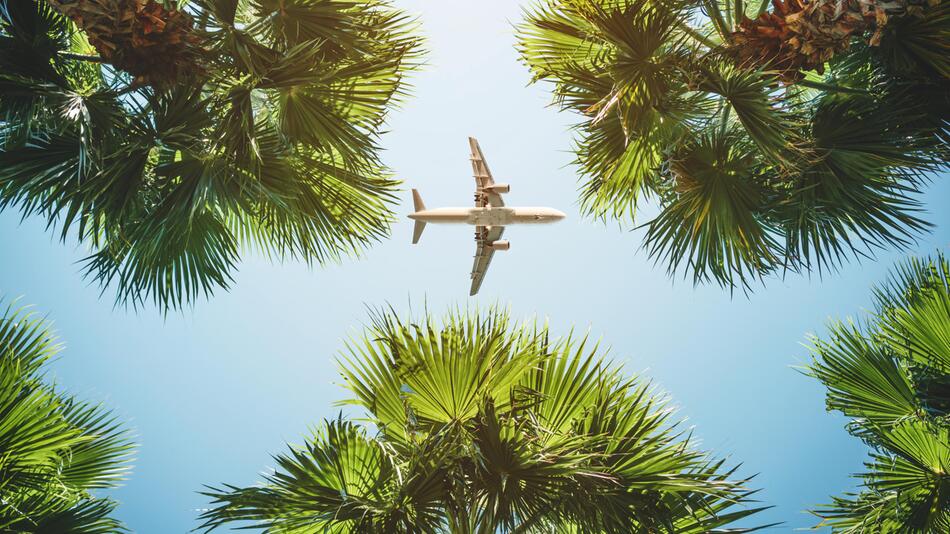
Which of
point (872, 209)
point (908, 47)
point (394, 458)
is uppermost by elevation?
point (908, 47)

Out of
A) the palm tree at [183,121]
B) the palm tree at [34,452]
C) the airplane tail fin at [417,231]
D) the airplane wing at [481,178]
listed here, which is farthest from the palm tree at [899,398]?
the airplane tail fin at [417,231]

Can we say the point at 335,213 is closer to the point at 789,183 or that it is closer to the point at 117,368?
the point at 789,183

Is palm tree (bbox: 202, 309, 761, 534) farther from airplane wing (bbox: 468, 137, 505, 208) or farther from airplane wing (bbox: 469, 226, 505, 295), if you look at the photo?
airplane wing (bbox: 469, 226, 505, 295)

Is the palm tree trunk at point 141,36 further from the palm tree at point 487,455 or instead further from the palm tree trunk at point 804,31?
the palm tree trunk at point 804,31

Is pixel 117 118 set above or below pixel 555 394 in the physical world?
above

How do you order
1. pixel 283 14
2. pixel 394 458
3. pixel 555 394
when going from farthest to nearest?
1. pixel 283 14
2. pixel 555 394
3. pixel 394 458

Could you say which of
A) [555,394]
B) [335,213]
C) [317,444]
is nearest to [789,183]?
[555,394]
